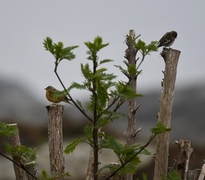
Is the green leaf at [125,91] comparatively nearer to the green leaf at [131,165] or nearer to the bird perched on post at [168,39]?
the green leaf at [131,165]

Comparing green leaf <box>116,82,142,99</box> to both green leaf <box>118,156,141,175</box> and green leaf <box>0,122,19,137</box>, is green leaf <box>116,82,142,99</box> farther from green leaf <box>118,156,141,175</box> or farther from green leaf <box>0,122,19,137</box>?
green leaf <box>0,122,19,137</box>

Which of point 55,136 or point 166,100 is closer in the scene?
point 55,136

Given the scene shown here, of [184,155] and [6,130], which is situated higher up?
[6,130]

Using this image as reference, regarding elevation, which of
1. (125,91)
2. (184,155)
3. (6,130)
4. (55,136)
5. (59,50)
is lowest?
(184,155)

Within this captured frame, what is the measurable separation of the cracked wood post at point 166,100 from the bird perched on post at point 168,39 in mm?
308

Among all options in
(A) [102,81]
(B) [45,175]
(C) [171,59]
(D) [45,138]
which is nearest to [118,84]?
(A) [102,81]

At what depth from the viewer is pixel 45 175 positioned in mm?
4004

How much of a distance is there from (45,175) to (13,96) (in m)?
6.79

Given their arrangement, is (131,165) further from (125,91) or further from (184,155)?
(184,155)

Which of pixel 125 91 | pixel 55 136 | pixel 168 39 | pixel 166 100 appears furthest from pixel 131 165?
pixel 168 39

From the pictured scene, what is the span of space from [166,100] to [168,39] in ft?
2.46

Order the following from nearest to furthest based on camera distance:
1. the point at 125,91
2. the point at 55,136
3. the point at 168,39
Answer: the point at 125,91 < the point at 55,136 < the point at 168,39

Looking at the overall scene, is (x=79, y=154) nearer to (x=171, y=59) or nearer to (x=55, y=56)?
(x=171, y=59)

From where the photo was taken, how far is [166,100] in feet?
18.0
